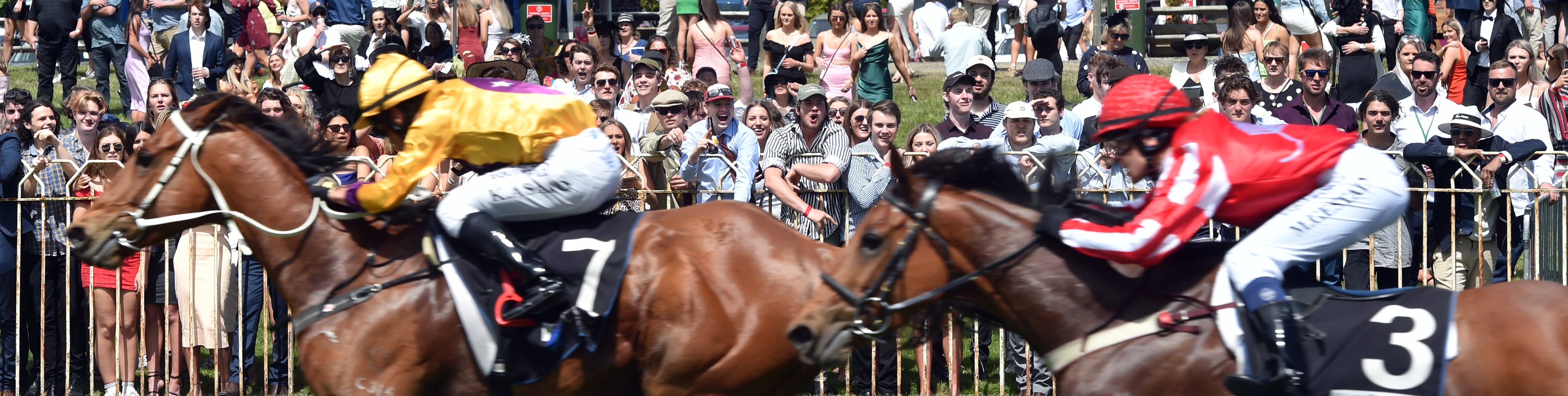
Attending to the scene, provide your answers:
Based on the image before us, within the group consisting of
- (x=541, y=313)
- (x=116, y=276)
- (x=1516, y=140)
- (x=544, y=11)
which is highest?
(x=544, y=11)

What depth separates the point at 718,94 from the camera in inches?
375

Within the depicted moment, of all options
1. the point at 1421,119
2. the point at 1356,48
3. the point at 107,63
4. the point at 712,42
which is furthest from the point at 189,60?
the point at 1421,119

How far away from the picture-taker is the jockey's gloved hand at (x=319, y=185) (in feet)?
18.7

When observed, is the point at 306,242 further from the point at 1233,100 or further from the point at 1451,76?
the point at 1451,76

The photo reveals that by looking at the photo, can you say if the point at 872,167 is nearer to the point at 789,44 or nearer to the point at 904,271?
the point at 904,271

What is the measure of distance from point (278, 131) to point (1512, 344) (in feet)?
14.6

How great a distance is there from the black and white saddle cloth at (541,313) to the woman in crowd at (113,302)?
356cm

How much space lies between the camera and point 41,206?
8172mm

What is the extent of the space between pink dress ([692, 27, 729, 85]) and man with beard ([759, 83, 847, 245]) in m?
5.33

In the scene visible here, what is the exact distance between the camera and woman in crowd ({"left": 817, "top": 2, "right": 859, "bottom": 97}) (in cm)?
1323

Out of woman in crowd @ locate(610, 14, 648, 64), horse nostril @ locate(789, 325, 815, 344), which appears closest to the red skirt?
horse nostril @ locate(789, 325, 815, 344)

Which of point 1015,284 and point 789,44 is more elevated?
point 789,44

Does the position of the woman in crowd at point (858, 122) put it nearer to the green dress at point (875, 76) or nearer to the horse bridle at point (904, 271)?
the green dress at point (875, 76)

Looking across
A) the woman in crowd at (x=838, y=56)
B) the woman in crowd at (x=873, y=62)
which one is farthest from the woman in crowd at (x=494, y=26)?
the woman in crowd at (x=873, y=62)
